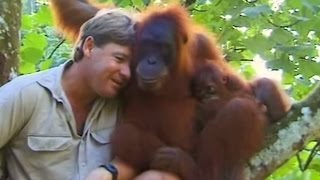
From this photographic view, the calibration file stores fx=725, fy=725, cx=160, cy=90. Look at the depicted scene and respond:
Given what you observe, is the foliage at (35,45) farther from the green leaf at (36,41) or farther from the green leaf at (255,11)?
the green leaf at (255,11)

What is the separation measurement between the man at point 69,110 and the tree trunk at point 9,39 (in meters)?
0.18

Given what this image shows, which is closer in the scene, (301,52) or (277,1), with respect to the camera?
(301,52)

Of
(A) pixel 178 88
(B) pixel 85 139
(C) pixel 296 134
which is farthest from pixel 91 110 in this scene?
(C) pixel 296 134

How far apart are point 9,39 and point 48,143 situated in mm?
452

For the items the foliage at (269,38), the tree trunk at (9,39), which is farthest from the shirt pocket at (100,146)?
the foliage at (269,38)

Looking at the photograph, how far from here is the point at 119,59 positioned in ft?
7.84

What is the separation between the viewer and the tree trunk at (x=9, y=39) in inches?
102

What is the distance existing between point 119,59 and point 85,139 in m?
0.31

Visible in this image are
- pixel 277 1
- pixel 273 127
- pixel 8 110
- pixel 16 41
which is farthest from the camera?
pixel 277 1

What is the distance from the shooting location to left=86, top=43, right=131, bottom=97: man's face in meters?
2.36

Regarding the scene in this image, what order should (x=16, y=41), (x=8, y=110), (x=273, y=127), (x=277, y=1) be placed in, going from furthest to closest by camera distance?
(x=277, y=1), (x=16, y=41), (x=273, y=127), (x=8, y=110)

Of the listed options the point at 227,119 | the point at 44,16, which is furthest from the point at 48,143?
the point at 44,16

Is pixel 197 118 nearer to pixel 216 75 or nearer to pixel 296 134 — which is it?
pixel 216 75

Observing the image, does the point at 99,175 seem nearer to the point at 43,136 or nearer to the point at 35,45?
the point at 43,136
